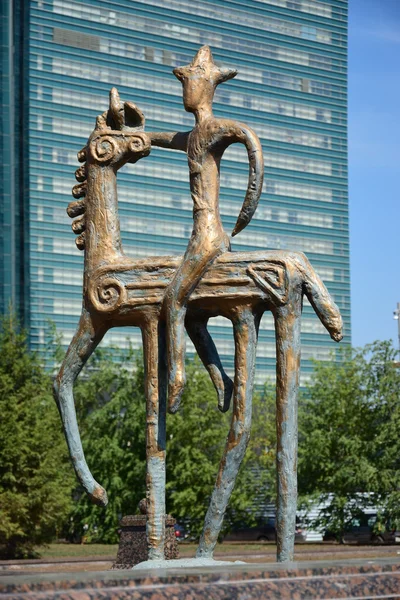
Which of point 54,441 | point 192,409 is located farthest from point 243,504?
point 54,441

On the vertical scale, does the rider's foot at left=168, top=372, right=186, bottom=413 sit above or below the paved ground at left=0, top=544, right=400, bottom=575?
above

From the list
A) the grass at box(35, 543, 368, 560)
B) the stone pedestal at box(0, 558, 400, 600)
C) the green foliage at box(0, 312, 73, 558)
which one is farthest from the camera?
the green foliage at box(0, 312, 73, 558)

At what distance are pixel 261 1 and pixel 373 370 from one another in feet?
244

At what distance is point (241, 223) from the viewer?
35.9 feet

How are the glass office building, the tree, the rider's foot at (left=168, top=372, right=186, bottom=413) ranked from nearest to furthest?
1. the rider's foot at (left=168, top=372, right=186, bottom=413)
2. the tree
3. the glass office building

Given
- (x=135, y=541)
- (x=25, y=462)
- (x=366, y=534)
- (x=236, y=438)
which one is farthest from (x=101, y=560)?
(x=366, y=534)

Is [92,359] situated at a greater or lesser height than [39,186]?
lesser

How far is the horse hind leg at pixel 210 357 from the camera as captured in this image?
11.0m

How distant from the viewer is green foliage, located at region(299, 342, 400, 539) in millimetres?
33125

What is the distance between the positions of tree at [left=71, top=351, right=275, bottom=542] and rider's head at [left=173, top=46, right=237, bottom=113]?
2500 cm

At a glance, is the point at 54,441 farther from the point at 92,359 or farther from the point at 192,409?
the point at 92,359

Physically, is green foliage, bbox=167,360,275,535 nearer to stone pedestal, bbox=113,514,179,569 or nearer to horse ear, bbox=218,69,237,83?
stone pedestal, bbox=113,514,179,569

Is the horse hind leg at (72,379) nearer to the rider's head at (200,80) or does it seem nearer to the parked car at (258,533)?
the rider's head at (200,80)

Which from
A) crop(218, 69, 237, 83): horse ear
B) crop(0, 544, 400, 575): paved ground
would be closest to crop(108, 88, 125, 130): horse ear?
crop(218, 69, 237, 83): horse ear
